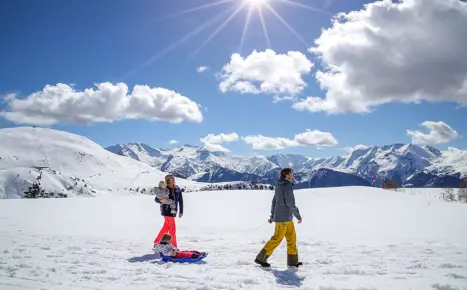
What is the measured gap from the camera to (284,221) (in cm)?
948

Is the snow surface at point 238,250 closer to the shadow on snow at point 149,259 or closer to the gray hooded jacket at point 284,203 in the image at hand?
the shadow on snow at point 149,259

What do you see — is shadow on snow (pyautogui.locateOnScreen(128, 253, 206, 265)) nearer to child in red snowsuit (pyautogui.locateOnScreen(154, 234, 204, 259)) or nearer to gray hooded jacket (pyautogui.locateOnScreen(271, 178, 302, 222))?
child in red snowsuit (pyautogui.locateOnScreen(154, 234, 204, 259))

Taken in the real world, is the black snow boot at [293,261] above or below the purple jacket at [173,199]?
below

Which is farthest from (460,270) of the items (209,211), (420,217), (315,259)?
(209,211)

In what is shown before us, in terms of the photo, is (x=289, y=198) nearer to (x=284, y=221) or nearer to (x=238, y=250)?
(x=284, y=221)

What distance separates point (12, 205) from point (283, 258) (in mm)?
27718

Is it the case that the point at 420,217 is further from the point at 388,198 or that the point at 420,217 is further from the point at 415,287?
the point at 415,287

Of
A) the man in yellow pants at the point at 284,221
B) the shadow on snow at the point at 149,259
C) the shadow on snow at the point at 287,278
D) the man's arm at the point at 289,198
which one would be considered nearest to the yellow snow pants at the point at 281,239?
the man in yellow pants at the point at 284,221

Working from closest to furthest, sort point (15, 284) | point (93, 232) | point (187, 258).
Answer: point (15, 284)
point (187, 258)
point (93, 232)

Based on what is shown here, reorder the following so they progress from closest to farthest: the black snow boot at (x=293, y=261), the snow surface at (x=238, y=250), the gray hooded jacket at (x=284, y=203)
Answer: the snow surface at (x=238, y=250), the black snow boot at (x=293, y=261), the gray hooded jacket at (x=284, y=203)

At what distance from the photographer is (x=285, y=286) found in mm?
7395

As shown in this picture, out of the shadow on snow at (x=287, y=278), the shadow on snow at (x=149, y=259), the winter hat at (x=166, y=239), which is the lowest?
the shadow on snow at (x=287, y=278)

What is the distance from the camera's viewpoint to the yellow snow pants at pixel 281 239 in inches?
369

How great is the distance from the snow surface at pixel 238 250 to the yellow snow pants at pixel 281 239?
506 millimetres
